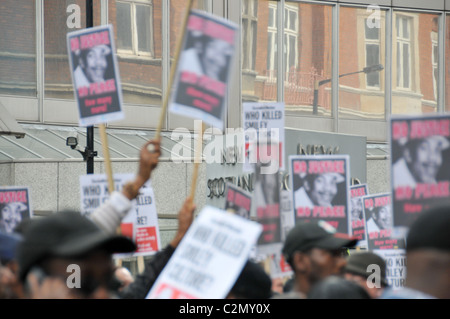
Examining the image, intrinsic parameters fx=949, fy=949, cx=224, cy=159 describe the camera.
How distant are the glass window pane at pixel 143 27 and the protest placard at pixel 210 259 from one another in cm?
1669

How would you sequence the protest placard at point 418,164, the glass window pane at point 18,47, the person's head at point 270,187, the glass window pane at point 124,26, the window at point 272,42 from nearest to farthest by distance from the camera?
the protest placard at point 418,164
the person's head at point 270,187
the glass window pane at point 18,47
the glass window pane at point 124,26
the window at point 272,42

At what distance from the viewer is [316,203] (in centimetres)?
716

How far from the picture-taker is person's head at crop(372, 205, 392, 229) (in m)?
10.0

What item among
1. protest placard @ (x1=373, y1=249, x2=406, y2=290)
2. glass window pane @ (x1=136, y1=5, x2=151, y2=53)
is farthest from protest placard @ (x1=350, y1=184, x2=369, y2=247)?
glass window pane @ (x1=136, y1=5, x2=151, y2=53)

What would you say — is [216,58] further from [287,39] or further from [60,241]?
[287,39]

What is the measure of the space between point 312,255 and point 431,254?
154cm

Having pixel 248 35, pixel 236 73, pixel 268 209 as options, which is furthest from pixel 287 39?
pixel 268 209

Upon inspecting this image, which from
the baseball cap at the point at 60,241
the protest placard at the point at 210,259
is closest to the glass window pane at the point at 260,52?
the protest placard at the point at 210,259

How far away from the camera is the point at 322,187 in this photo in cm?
729

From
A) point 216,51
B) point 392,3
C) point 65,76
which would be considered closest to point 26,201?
point 216,51

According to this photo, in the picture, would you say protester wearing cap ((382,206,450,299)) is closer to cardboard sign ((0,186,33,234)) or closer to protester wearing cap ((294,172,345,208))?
protester wearing cap ((294,172,345,208))

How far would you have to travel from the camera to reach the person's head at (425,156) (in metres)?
4.61

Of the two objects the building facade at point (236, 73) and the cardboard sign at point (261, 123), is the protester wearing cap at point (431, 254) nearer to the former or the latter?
the cardboard sign at point (261, 123)
